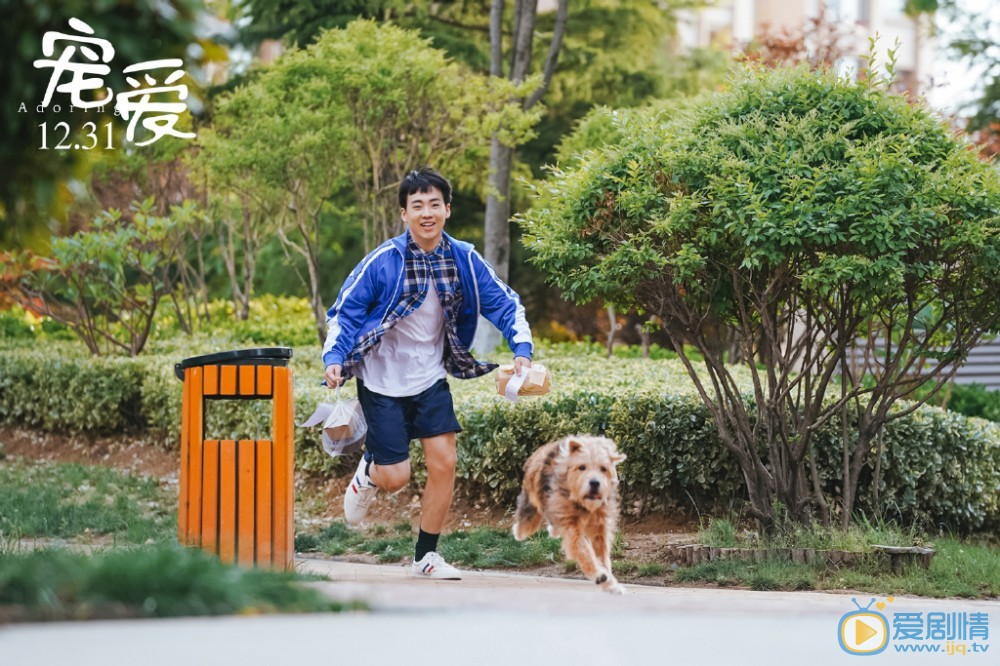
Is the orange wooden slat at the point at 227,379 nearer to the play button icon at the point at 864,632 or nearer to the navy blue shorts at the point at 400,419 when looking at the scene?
the navy blue shorts at the point at 400,419

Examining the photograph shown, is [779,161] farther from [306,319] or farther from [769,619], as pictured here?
[306,319]

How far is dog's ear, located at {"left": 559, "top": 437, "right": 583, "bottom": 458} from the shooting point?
566cm

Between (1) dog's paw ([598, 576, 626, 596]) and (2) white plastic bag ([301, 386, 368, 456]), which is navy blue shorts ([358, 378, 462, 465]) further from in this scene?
(1) dog's paw ([598, 576, 626, 596])

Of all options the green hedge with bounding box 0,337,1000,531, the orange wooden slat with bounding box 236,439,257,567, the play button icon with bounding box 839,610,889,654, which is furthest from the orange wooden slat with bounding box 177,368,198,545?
the play button icon with bounding box 839,610,889,654

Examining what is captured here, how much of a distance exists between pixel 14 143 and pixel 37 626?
191 centimetres

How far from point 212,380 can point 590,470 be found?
73.1 inches

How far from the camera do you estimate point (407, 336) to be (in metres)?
6.14

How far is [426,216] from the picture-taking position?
6059 millimetres

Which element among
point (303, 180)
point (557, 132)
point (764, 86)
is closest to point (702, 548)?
point (764, 86)

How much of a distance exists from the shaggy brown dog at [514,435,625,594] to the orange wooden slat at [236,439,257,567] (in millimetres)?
1426

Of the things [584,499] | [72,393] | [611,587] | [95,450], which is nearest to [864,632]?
[611,587]

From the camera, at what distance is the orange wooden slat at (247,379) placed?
5.81 m

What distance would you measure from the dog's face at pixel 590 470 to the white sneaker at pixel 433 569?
876 millimetres

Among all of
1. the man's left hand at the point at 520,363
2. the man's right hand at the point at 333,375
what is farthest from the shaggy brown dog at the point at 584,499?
the man's right hand at the point at 333,375
